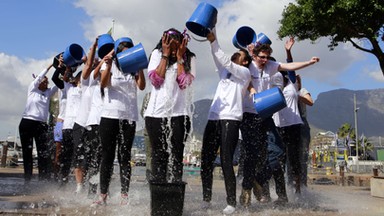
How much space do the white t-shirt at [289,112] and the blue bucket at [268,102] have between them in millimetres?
1076

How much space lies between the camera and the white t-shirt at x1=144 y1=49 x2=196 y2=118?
382cm

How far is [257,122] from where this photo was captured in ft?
14.7

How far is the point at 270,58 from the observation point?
5.12 metres

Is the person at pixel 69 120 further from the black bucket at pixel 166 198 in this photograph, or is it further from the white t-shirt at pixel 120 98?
the black bucket at pixel 166 198

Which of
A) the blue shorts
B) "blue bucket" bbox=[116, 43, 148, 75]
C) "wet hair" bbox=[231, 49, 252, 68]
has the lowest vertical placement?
the blue shorts

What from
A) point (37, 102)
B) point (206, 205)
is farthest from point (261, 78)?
point (37, 102)

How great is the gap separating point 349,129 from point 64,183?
87160 millimetres

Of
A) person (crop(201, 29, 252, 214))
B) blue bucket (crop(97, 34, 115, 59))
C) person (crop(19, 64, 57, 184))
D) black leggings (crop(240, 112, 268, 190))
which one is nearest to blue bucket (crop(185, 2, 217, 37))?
person (crop(201, 29, 252, 214))

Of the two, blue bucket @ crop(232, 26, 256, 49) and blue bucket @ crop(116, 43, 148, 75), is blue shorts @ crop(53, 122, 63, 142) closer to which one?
blue bucket @ crop(116, 43, 148, 75)

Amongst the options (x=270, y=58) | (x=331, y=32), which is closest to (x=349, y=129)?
(x=331, y=32)

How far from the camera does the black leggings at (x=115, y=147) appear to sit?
4195mm

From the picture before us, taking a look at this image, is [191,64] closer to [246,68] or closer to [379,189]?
[246,68]

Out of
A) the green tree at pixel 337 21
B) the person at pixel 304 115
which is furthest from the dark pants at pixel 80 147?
the green tree at pixel 337 21

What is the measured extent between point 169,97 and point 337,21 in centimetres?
697
